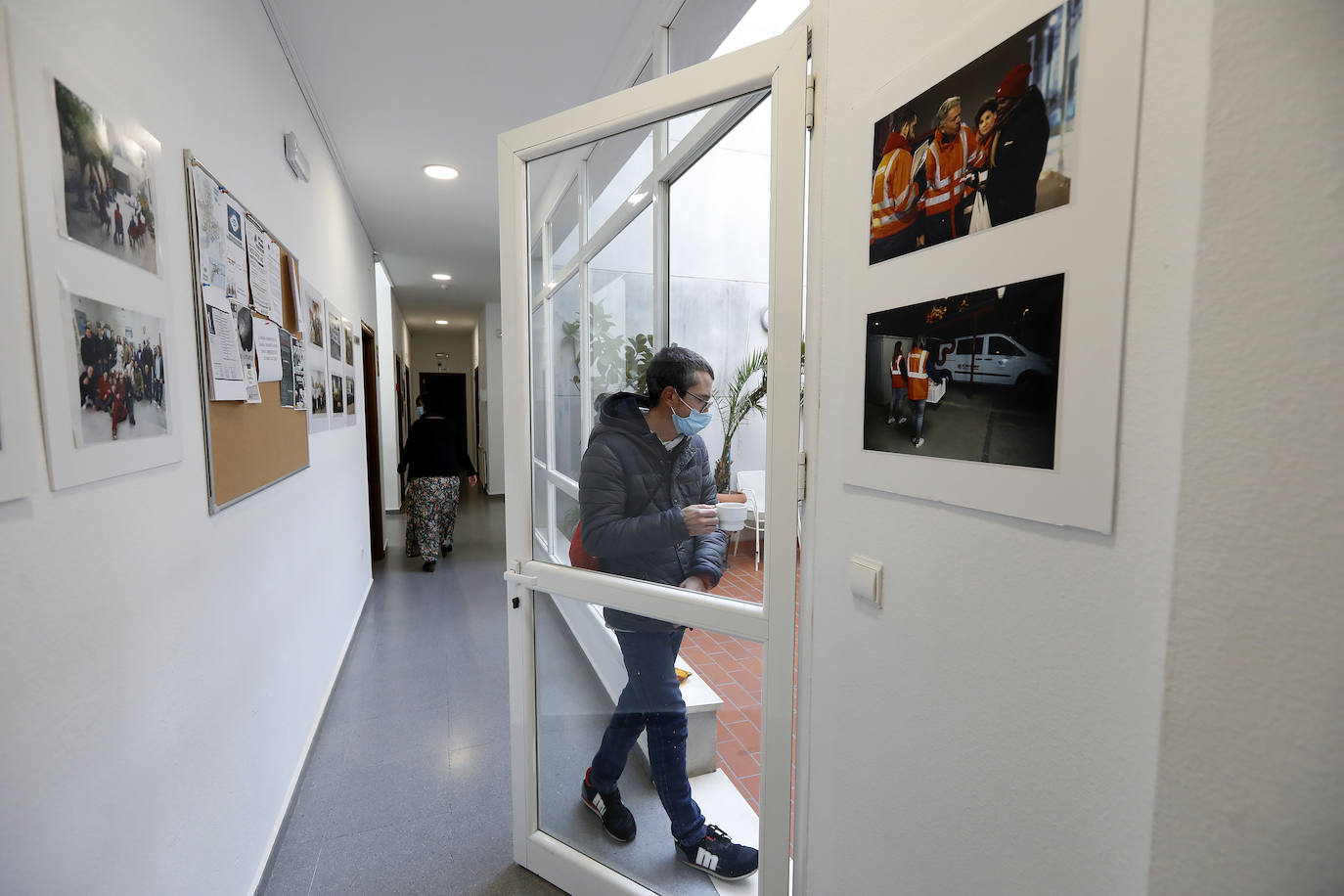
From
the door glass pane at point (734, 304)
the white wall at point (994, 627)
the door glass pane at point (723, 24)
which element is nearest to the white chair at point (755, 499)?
the door glass pane at point (734, 304)

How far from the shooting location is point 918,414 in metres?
1.00

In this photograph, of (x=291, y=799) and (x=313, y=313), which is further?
(x=313, y=313)

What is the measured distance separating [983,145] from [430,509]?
5337 millimetres

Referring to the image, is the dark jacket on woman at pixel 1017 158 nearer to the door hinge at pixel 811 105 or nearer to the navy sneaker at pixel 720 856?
the door hinge at pixel 811 105

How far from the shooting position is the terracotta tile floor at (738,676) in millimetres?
1476

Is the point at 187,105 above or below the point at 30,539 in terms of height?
→ above

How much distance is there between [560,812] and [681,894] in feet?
1.47

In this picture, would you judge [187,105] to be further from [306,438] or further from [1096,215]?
[1096,215]

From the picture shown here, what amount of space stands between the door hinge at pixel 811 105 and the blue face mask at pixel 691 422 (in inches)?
27.3

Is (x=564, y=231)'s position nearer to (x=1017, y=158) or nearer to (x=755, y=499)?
(x=755, y=499)

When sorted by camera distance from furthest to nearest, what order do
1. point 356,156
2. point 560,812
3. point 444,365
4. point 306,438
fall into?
point 444,365, point 356,156, point 306,438, point 560,812

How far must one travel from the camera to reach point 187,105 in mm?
1516

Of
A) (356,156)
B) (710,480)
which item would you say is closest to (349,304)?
(356,156)

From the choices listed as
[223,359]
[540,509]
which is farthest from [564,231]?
[223,359]
